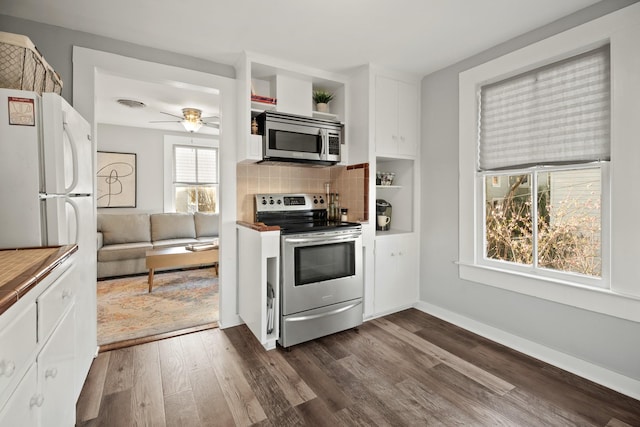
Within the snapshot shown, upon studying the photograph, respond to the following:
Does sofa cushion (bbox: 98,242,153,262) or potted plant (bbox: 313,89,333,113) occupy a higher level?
potted plant (bbox: 313,89,333,113)

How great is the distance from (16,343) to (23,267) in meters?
Result: 0.37

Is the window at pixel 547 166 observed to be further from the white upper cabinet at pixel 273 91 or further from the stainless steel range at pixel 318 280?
the white upper cabinet at pixel 273 91

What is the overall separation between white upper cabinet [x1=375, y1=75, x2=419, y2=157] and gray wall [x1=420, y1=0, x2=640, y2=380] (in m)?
0.13

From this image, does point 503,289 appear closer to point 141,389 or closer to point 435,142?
point 435,142

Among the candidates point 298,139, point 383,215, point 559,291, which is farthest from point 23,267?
point 559,291

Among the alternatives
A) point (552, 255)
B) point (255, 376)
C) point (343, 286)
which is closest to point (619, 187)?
point (552, 255)

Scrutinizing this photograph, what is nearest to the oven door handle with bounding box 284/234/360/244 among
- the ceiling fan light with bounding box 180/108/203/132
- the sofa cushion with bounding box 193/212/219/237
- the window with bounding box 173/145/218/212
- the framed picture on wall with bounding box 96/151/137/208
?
the ceiling fan light with bounding box 180/108/203/132

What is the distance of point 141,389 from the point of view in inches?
76.9

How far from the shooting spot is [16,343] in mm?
848

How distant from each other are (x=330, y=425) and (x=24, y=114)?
2.13m

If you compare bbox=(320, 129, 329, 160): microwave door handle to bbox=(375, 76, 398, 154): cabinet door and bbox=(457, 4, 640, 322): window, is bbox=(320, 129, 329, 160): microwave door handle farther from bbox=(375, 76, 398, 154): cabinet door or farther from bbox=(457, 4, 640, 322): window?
bbox=(457, 4, 640, 322): window

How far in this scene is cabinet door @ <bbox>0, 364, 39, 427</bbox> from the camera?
0.80m

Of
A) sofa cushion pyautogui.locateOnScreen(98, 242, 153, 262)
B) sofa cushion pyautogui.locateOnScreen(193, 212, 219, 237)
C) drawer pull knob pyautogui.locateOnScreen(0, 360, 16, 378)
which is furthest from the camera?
sofa cushion pyautogui.locateOnScreen(193, 212, 219, 237)

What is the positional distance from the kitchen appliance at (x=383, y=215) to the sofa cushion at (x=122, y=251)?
334 centimetres
